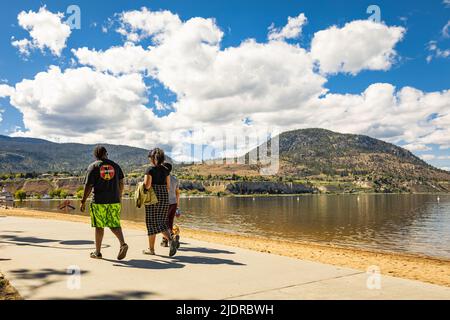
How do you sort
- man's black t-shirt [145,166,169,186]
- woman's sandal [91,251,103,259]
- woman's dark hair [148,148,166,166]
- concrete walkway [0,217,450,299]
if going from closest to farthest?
concrete walkway [0,217,450,299] < woman's sandal [91,251,103,259] < man's black t-shirt [145,166,169,186] < woman's dark hair [148,148,166,166]

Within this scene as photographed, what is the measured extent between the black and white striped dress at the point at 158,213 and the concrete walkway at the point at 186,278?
2.04 feet

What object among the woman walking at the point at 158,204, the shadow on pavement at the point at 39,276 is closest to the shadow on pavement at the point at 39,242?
the woman walking at the point at 158,204

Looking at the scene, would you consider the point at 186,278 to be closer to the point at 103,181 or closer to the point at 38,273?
the point at 38,273

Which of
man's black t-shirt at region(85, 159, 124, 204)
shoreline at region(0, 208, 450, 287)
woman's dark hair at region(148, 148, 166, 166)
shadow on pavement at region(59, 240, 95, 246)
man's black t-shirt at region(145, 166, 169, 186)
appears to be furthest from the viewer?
shadow on pavement at region(59, 240, 95, 246)

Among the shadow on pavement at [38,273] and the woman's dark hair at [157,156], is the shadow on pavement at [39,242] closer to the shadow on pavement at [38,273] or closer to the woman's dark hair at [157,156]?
the woman's dark hair at [157,156]

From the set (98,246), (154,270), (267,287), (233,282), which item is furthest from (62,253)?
(267,287)

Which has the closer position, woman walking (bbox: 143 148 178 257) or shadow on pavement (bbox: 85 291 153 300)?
shadow on pavement (bbox: 85 291 153 300)

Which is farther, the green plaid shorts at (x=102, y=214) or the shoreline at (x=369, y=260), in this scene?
the shoreline at (x=369, y=260)

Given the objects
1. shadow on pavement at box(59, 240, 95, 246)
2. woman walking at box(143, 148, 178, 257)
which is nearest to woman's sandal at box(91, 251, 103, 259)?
woman walking at box(143, 148, 178, 257)

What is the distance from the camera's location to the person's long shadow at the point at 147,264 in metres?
7.02

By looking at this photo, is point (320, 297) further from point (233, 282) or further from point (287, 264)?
point (287, 264)

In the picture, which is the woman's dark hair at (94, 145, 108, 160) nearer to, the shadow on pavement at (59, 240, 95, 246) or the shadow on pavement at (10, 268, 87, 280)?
the shadow on pavement at (10, 268, 87, 280)

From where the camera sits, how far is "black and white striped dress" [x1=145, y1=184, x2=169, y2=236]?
843cm

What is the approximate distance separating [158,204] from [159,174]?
2.20 ft
